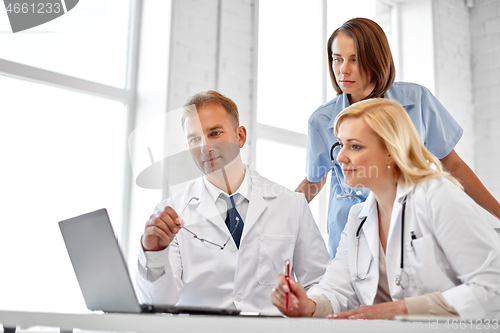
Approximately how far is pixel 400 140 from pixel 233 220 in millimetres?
665

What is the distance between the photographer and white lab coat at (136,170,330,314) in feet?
5.47

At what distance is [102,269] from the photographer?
105cm

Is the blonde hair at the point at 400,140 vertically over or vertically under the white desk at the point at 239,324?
over

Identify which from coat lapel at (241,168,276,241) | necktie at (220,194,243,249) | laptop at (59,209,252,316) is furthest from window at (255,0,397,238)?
laptop at (59,209,252,316)

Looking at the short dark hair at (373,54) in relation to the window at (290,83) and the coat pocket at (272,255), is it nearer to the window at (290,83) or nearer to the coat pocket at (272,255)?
the coat pocket at (272,255)

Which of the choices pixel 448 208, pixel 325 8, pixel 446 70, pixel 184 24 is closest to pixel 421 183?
pixel 448 208

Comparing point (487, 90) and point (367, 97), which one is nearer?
point (367, 97)

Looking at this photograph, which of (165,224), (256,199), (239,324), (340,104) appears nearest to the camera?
(239,324)

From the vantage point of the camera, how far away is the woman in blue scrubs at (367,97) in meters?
1.88

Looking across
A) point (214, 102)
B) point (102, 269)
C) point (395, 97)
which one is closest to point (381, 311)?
point (102, 269)

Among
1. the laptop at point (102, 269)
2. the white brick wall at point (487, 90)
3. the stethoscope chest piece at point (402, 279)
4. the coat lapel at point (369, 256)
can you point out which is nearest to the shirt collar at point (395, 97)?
the coat lapel at point (369, 256)

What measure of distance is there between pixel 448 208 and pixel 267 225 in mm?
730

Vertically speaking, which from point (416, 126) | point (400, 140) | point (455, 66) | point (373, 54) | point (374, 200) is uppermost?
point (455, 66)

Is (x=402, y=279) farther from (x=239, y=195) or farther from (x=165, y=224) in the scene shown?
(x=239, y=195)
